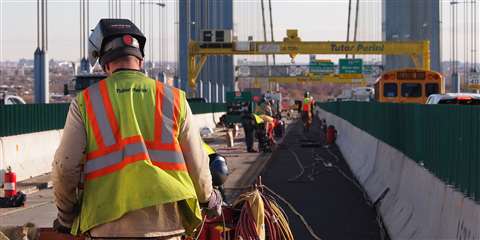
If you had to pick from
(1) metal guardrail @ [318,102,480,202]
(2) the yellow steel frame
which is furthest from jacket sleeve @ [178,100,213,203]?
(2) the yellow steel frame

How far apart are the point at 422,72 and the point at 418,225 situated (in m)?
30.6

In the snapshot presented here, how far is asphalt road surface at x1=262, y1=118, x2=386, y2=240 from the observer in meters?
12.9

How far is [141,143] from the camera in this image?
433cm

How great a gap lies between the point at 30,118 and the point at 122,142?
20591 mm

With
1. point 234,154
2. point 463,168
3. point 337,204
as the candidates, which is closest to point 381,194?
point 337,204

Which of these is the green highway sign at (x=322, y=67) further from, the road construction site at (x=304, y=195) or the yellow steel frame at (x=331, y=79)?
the road construction site at (x=304, y=195)

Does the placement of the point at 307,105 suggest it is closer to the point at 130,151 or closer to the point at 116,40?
the point at 116,40

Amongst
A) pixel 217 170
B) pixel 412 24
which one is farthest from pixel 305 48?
pixel 412 24

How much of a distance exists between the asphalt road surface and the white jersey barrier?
5.05m

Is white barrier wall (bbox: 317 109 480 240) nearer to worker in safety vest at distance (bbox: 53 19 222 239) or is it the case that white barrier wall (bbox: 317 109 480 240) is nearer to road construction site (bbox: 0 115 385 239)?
road construction site (bbox: 0 115 385 239)

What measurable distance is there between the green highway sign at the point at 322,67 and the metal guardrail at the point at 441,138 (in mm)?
116227

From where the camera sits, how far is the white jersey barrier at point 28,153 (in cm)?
2053

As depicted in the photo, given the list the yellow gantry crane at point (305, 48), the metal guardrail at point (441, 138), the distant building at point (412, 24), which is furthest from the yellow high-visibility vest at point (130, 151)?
the distant building at point (412, 24)

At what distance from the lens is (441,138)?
11414 millimetres
